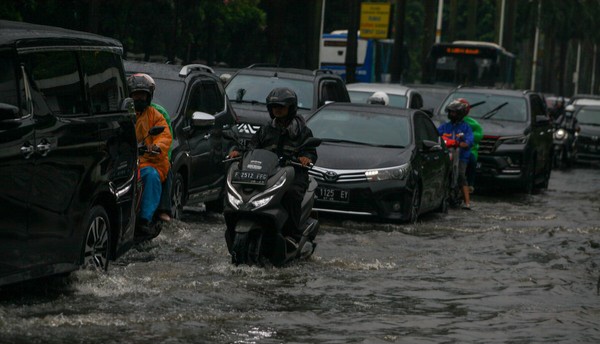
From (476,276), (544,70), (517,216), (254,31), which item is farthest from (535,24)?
(476,276)

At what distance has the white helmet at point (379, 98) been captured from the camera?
2388 cm

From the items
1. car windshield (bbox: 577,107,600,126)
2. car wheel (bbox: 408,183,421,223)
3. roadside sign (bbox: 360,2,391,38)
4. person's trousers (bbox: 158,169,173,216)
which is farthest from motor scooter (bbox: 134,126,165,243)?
roadside sign (bbox: 360,2,391,38)

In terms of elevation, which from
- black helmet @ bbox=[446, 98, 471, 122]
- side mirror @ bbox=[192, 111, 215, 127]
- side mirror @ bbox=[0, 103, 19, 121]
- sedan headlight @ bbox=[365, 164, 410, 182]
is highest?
side mirror @ bbox=[0, 103, 19, 121]

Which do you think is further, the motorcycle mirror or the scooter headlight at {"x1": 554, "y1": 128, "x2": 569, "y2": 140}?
the scooter headlight at {"x1": 554, "y1": 128, "x2": 569, "y2": 140}

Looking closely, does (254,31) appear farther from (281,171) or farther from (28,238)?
(28,238)

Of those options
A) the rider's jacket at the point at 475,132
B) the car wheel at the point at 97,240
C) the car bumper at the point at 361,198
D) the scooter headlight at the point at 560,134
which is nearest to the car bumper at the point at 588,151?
the scooter headlight at the point at 560,134

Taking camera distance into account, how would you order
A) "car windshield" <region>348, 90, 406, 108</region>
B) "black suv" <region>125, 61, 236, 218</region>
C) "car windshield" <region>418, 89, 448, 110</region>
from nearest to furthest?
"black suv" <region>125, 61, 236, 218</region> < "car windshield" <region>348, 90, 406, 108</region> < "car windshield" <region>418, 89, 448, 110</region>

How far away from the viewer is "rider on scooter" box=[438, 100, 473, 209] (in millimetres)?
20938

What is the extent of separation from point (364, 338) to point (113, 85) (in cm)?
312

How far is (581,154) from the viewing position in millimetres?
38531

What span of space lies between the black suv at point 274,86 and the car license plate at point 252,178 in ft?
31.3

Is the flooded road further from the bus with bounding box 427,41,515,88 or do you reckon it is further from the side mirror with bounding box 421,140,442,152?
the bus with bounding box 427,41,515,88

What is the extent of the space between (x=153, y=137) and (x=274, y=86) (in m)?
9.81

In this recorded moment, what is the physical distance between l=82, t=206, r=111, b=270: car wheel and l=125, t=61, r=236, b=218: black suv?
4.48m
